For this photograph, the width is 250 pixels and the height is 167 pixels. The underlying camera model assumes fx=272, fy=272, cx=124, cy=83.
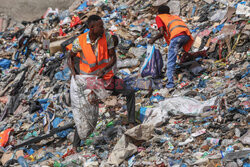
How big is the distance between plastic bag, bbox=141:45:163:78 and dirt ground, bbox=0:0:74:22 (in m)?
7.38

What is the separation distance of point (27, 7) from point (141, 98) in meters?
A: 8.62

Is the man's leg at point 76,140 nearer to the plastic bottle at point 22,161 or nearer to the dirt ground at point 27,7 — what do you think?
the plastic bottle at point 22,161

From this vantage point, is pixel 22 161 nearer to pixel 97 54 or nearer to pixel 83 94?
pixel 83 94

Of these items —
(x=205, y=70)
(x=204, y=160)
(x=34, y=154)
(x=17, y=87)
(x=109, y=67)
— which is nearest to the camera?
(x=204, y=160)

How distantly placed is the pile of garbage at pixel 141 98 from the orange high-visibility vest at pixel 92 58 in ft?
2.89

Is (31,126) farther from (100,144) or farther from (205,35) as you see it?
(205,35)

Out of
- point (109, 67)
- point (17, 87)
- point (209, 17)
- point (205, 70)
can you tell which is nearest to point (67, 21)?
point (17, 87)

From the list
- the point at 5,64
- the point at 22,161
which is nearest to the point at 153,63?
the point at 22,161

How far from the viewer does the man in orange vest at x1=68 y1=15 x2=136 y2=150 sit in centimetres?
331

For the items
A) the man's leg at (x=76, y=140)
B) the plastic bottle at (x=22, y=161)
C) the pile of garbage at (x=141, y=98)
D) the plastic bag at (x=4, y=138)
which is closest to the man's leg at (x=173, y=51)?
the pile of garbage at (x=141, y=98)

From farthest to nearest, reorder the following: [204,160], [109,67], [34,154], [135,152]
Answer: [34,154] → [109,67] → [135,152] → [204,160]

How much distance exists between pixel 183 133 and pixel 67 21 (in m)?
6.87

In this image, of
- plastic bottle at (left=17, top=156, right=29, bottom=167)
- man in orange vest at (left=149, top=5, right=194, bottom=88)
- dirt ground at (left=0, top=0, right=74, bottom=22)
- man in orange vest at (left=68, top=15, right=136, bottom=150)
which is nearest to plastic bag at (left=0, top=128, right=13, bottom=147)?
plastic bottle at (left=17, top=156, right=29, bottom=167)

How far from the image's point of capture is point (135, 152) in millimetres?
3238
